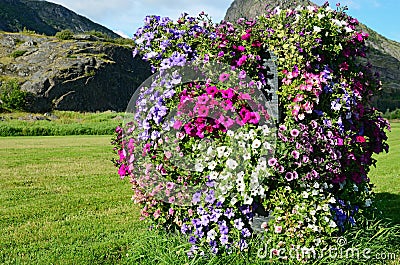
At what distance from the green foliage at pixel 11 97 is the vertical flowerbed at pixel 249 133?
35.0 m

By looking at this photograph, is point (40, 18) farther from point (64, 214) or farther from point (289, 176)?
point (289, 176)

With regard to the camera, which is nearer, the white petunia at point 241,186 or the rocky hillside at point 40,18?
the white petunia at point 241,186

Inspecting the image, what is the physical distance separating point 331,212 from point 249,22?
1.81 m

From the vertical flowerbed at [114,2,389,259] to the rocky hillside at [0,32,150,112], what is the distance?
39451 millimetres

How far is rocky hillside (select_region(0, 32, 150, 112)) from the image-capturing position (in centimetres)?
4400

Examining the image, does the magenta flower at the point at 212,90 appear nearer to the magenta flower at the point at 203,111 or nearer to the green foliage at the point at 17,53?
the magenta flower at the point at 203,111

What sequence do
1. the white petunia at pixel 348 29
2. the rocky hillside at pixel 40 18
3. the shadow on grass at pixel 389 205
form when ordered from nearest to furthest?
the white petunia at pixel 348 29, the shadow on grass at pixel 389 205, the rocky hillside at pixel 40 18

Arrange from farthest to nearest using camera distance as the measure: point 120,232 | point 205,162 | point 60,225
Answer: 1. point 60,225
2. point 120,232
3. point 205,162

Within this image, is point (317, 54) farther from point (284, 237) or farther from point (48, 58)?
point (48, 58)

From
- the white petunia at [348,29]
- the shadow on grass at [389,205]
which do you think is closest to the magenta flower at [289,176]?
the white petunia at [348,29]

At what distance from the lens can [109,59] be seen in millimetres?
52719

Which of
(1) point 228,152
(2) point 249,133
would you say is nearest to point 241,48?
(2) point 249,133

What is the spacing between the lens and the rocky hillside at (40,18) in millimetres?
106000

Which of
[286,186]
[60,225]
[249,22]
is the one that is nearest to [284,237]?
[286,186]
